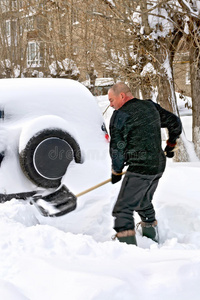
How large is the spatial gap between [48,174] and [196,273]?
254 centimetres

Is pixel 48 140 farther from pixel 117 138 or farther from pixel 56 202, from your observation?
pixel 117 138

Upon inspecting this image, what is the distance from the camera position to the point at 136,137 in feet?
11.1

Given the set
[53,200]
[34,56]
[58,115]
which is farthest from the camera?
[34,56]

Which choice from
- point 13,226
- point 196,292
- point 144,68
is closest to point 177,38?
point 144,68

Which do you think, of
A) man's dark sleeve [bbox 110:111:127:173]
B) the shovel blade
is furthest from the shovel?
man's dark sleeve [bbox 110:111:127:173]

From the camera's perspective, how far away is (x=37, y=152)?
416 cm

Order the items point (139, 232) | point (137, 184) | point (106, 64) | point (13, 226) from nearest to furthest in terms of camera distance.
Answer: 1. point (13, 226)
2. point (137, 184)
3. point (139, 232)
4. point (106, 64)

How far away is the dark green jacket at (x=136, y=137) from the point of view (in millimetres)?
3365

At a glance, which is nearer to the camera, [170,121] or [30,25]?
[170,121]

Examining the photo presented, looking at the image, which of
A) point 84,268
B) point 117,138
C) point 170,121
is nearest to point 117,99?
point 117,138

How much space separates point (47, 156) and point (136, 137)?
1.29 meters

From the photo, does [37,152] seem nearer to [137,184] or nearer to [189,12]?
[137,184]

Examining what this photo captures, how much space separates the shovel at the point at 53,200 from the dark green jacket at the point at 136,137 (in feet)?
2.65

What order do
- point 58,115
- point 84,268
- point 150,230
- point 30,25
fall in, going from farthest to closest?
point 30,25, point 58,115, point 150,230, point 84,268
